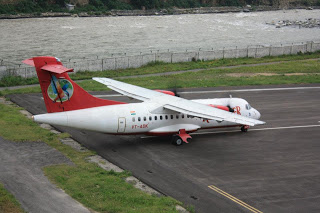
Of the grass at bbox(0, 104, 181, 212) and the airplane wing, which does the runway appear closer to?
the grass at bbox(0, 104, 181, 212)

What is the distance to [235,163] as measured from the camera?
31250 millimetres

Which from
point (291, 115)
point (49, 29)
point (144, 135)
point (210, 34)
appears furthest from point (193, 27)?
point (144, 135)

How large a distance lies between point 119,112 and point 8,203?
36.9ft

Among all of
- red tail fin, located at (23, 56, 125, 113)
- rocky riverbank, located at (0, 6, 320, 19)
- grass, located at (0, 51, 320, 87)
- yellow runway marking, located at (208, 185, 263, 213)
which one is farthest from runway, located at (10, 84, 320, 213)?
rocky riverbank, located at (0, 6, 320, 19)

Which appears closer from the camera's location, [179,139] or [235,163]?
[235,163]

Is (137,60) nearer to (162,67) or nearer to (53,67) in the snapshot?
(162,67)

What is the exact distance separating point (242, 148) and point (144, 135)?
312 inches

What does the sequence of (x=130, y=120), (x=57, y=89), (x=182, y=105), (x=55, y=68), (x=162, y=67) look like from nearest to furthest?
(x=55, y=68), (x=57, y=89), (x=130, y=120), (x=182, y=105), (x=162, y=67)

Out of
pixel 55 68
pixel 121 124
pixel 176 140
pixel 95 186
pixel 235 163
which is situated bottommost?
pixel 235 163

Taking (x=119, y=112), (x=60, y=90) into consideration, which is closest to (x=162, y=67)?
(x=119, y=112)

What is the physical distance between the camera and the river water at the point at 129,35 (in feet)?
291

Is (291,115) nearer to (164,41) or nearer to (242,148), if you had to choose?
(242,148)

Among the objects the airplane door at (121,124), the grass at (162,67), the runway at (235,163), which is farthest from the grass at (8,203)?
the grass at (162,67)

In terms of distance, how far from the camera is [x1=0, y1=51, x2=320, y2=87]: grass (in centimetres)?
5788
